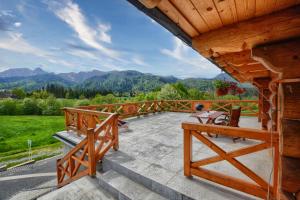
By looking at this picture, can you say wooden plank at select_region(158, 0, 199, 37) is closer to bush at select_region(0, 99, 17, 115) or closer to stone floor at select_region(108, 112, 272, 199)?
stone floor at select_region(108, 112, 272, 199)

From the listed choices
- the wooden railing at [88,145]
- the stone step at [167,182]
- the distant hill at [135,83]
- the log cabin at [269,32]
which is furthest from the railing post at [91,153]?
the distant hill at [135,83]

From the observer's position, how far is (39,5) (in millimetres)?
13547

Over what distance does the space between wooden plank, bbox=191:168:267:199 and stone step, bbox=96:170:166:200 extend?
0.72 meters

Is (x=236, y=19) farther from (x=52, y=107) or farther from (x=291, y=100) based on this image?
(x=52, y=107)

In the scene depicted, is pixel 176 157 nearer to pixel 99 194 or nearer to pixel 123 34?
pixel 99 194

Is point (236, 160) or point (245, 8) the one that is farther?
point (236, 160)

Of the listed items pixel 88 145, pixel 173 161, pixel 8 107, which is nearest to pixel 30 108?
pixel 8 107

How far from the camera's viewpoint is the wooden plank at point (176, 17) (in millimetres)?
1029

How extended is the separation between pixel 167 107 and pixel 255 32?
366 inches

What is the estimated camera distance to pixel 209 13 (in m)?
1.17

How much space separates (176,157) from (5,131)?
964 inches

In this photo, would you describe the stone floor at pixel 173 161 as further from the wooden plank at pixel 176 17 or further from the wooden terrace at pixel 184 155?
the wooden plank at pixel 176 17

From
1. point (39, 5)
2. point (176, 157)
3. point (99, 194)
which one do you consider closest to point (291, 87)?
point (176, 157)

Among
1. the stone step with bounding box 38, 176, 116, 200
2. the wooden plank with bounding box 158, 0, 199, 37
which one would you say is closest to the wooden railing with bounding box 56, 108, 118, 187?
the stone step with bounding box 38, 176, 116, 200
